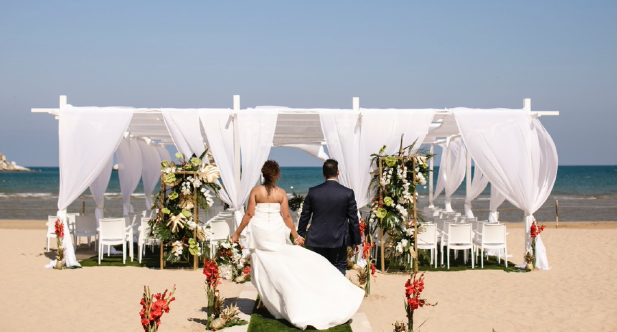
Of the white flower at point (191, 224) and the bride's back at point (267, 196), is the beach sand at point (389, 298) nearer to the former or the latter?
the white flower at point (191, 224)

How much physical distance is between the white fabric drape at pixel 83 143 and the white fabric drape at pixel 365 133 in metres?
3.38

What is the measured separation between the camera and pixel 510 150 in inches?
394

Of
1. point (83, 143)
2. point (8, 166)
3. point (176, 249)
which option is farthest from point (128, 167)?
point (8, 166)

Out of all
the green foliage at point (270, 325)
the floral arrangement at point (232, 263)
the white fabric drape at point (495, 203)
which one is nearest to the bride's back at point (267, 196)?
the green foliage at point (270, 325)

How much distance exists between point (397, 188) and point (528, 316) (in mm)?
3080

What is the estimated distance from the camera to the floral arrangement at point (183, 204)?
382 inches

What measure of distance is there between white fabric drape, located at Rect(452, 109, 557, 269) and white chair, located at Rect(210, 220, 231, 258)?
420 centimetres

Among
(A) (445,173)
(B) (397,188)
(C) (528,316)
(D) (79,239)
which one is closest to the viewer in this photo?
(C) (528,316)

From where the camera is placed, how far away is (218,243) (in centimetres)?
994

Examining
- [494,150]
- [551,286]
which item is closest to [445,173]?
[494,150]

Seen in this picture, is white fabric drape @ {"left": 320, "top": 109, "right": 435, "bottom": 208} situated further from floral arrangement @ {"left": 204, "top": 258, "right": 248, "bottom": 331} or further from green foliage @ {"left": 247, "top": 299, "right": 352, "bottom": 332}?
floral arrangement @ {"left": 204, "top": 258, "right": 248, "bottom": 331}

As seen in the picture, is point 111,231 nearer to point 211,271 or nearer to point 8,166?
point 211,271

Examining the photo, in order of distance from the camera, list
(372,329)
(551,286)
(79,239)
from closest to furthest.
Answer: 1. (372,329)
2. (551,286)
3. (79,239)

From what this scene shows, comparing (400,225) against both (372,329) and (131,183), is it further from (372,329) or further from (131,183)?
(131,183)
